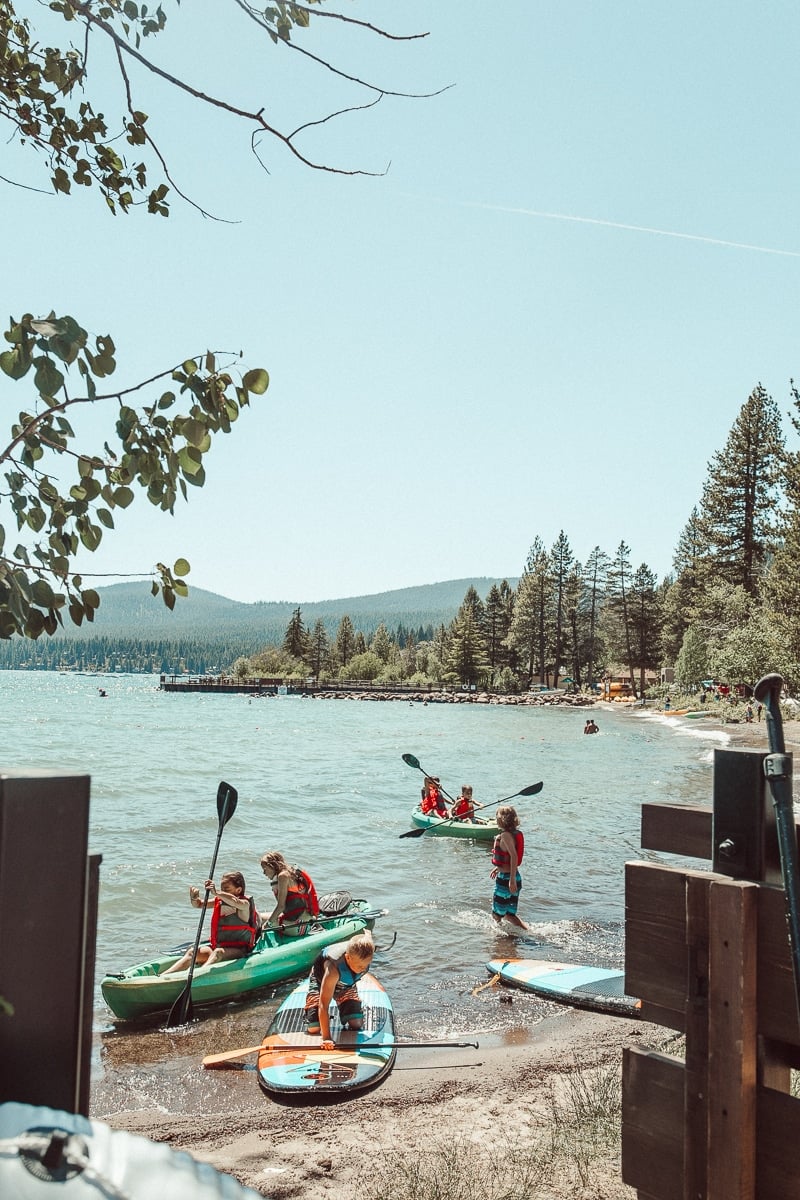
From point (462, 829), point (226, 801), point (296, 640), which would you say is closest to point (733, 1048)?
point (226, 801)

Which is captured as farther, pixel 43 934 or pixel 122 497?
pixel 122 497

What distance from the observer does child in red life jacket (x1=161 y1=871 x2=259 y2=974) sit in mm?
7949

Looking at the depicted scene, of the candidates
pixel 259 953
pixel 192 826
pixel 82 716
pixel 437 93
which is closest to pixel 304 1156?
pixel 259 953

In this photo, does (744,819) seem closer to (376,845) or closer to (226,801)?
(226,801)

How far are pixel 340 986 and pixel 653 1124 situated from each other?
485cm

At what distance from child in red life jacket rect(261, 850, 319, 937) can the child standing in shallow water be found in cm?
215

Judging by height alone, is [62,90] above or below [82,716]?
above

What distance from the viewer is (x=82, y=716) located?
64.1 m

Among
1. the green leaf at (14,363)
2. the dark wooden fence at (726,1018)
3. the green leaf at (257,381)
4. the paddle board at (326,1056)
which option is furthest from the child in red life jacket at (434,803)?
the green leaf at (14,363)

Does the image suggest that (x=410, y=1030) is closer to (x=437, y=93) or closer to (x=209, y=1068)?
(x=209, y=1068)

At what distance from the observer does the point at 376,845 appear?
1634 cm

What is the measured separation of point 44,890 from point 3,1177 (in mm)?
452

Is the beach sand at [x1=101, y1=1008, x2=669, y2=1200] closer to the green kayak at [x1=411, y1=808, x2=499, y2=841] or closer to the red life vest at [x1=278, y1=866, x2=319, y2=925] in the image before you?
the red life vest at [x1=278, y1=866, x2=319, y2=925]

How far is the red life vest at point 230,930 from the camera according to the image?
316 inches
